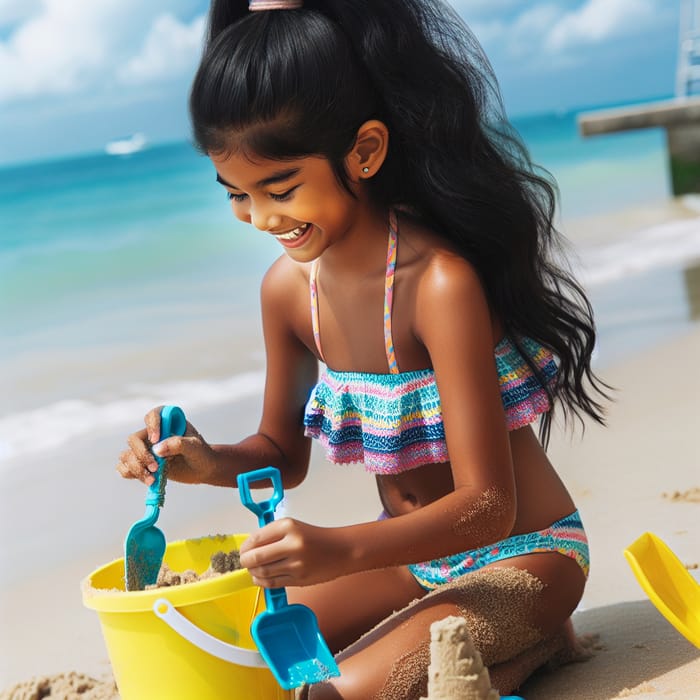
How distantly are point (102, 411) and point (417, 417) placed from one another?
10.3 ft

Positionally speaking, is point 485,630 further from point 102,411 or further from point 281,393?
point 102,411

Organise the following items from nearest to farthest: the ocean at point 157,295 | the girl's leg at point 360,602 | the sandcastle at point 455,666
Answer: the sandcastle at point 455,666 → the girl's leg at point 360,602 → the ocean at point 157,295

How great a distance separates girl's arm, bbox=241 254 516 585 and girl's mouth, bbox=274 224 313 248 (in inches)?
7.9

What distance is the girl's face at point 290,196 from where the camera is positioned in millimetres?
1709

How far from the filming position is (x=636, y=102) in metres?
39.7

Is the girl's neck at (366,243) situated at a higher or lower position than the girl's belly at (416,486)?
higher

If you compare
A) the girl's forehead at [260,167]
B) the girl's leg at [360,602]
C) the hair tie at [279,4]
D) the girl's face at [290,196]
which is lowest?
the girl's leg at [360,602]

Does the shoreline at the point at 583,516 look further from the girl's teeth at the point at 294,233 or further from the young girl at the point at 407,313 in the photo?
the girl's teeth at the point at 294,233

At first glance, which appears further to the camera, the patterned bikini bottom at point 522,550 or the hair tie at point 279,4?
the patterned bikini bottom at point 522,550

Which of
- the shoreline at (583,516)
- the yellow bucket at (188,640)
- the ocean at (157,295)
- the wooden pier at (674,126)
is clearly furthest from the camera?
the wooden pier at (674,126)

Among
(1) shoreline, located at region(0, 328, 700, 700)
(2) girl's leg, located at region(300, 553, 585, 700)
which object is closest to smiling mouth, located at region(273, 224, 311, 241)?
(2) girl's leg, located at region(300, 553, 585, 700)

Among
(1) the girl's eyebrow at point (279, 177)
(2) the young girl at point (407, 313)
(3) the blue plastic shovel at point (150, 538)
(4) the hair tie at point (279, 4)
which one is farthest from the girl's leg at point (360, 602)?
(4) the hair tie at point (279, 4)

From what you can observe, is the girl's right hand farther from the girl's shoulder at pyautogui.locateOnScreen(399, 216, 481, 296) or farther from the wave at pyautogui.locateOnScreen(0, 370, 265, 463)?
the wave at pyautogui.locateOnScreen(0, 370, 265, 463)

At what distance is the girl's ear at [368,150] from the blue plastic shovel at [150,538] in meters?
0.47
